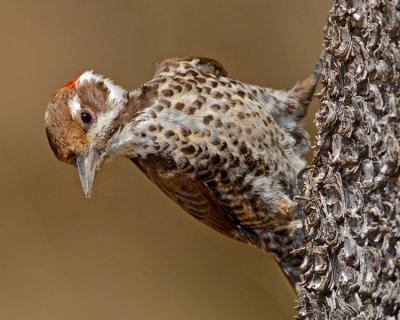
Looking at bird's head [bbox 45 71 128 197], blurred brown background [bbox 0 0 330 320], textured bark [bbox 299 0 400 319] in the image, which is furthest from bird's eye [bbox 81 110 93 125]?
blurred brown background [bbox 0 0 330 320]

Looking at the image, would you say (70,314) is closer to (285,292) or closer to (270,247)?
(285,292)

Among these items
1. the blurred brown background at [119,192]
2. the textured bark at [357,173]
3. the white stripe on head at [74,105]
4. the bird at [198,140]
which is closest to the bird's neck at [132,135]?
the bird at [198,140]

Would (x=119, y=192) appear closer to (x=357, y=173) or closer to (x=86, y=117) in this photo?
(x=86, y=117)

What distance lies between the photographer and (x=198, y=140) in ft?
7.61

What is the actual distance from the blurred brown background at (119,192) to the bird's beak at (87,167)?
128 centimetres

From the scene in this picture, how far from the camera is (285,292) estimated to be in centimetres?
369

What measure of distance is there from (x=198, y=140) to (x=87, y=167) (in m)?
0.33

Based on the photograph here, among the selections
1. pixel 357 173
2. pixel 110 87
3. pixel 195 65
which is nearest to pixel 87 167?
pixel 110 87

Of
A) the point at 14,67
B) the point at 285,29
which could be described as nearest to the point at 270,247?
the point at 285,29

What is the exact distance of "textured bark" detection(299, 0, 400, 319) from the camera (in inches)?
61.9

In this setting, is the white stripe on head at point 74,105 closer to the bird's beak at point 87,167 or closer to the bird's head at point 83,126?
the bird's head at point 83,126

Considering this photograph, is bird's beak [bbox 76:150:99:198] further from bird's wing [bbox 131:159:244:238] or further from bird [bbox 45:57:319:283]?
bird's wing [bbox 131:159:244:238]

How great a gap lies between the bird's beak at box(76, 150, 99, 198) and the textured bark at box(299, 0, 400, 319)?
0.71 metres

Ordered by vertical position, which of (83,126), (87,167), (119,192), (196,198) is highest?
(83,126)
